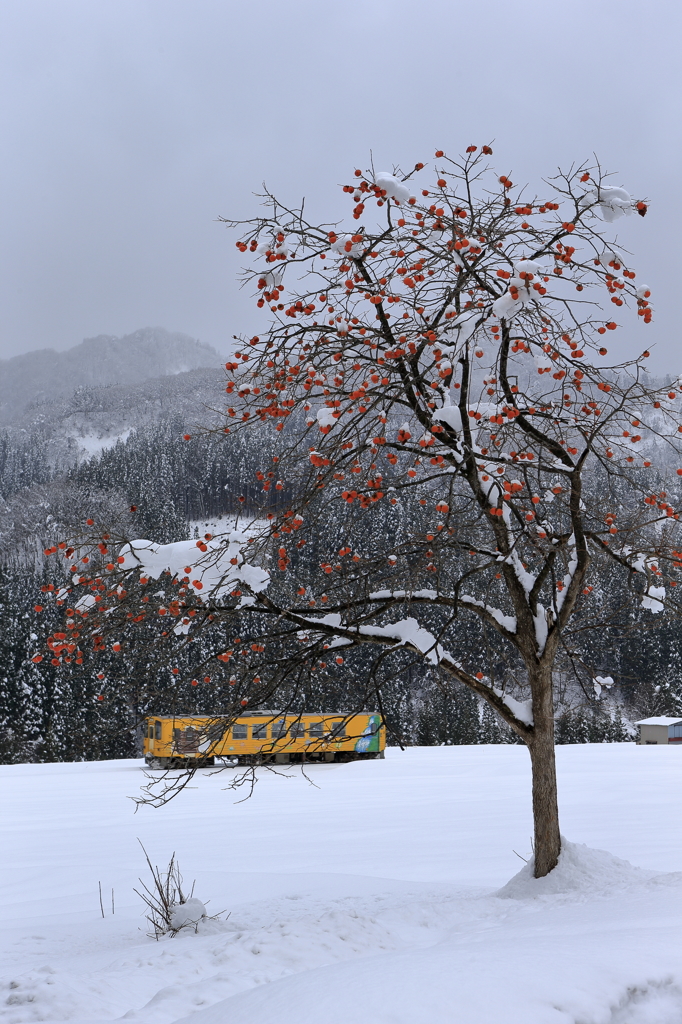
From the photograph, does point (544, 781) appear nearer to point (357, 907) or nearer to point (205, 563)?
point (357, 907)

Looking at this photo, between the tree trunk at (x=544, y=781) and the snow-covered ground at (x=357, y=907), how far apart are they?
14 cm

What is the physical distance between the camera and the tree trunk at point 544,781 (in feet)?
20.4

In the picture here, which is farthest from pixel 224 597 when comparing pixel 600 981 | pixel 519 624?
pixel 600 981

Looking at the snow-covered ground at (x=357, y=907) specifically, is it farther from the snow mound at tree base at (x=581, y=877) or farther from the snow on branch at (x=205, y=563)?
the snow on branch at (x=205, y=563)

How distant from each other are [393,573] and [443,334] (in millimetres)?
1788

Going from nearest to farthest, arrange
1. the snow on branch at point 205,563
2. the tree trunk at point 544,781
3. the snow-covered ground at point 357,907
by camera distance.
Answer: the snow-covered ground at point 357,907, the snow on branch at point 205,563, the tree trunk at point 544,781

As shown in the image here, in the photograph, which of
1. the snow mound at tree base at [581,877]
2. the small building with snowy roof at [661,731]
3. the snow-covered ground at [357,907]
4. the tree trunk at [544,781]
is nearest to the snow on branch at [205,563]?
the snow-covered ground at [357,907]

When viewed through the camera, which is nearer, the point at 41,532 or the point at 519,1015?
the point at 519,1015

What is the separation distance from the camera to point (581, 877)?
19.8 feet

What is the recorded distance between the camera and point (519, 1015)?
7.66 feet

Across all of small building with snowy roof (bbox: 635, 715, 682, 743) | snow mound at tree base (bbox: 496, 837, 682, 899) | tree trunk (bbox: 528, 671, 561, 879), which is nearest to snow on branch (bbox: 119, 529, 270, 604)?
tree trunk (bbox: 528, 671, 561, 879)

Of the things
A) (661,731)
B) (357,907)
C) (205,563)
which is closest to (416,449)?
(205,563)

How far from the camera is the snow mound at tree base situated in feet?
19.0

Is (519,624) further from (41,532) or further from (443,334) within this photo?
(41,532)
